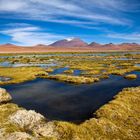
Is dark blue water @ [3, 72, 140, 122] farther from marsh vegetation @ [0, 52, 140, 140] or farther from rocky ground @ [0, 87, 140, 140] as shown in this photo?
rocky ground @ [0, 87, 140, 140]

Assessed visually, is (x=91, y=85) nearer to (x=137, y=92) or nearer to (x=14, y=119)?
(x=137, y=92)

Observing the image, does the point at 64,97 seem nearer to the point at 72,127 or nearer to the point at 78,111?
the point at 78,111

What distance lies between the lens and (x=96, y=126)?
2583 cm

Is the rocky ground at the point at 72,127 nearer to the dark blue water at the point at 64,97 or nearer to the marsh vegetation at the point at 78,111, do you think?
the marsh vegetation at the point at 78,111

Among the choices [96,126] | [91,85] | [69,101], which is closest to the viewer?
[96,126]

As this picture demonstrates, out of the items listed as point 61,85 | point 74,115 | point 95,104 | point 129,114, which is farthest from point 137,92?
point 61,85

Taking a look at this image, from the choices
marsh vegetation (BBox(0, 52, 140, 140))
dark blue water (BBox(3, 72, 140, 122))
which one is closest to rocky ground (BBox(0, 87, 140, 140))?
marsh vegetation (BBox(0, 52, 140, 140))

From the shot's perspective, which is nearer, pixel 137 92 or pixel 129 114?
pixel 129 114

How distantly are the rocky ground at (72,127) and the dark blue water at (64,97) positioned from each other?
3.41 meters

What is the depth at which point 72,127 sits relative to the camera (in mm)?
25219

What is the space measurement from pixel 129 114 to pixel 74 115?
24.2ft

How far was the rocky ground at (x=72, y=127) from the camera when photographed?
23391 mm

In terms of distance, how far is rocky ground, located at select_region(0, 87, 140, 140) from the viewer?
2339cm

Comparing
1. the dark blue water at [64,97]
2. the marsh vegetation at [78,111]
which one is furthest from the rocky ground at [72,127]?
the dark blue water at [64,97]
